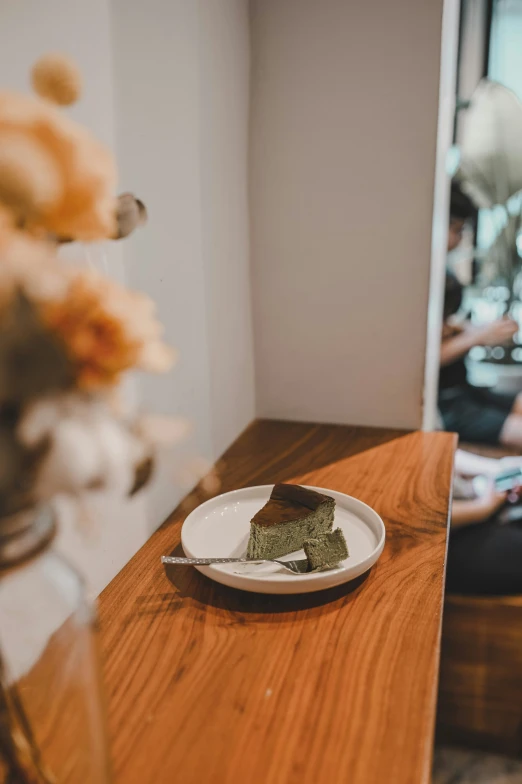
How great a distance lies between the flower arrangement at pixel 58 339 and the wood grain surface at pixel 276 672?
0.33 metres

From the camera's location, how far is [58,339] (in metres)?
0.37

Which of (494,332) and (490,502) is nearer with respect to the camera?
(490,502)

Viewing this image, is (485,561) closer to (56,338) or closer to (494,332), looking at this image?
(494,332)

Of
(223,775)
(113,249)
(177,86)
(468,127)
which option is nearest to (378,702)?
(223,775)

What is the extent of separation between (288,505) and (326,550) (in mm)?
101

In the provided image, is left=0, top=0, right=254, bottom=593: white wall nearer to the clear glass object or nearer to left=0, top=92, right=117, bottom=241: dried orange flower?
the clear glass object

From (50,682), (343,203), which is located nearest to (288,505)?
(50,682)

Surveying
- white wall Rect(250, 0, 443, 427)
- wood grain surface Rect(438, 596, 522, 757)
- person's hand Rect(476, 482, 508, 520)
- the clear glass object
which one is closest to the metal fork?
the clear glass object

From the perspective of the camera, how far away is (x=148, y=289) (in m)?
0.98

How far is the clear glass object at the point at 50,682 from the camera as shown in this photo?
48 cm

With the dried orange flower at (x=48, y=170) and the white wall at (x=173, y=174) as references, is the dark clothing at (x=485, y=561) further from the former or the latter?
the dried orange flower at (x=48, y=170)

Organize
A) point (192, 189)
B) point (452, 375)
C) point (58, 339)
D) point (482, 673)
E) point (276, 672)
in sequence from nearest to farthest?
point (58, 339)
point (276, 672)
point (192, 189)
point (482, 673)
point (452, 375)

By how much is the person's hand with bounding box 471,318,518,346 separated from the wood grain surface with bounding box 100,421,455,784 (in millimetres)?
1330

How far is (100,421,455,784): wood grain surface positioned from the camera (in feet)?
1.94
